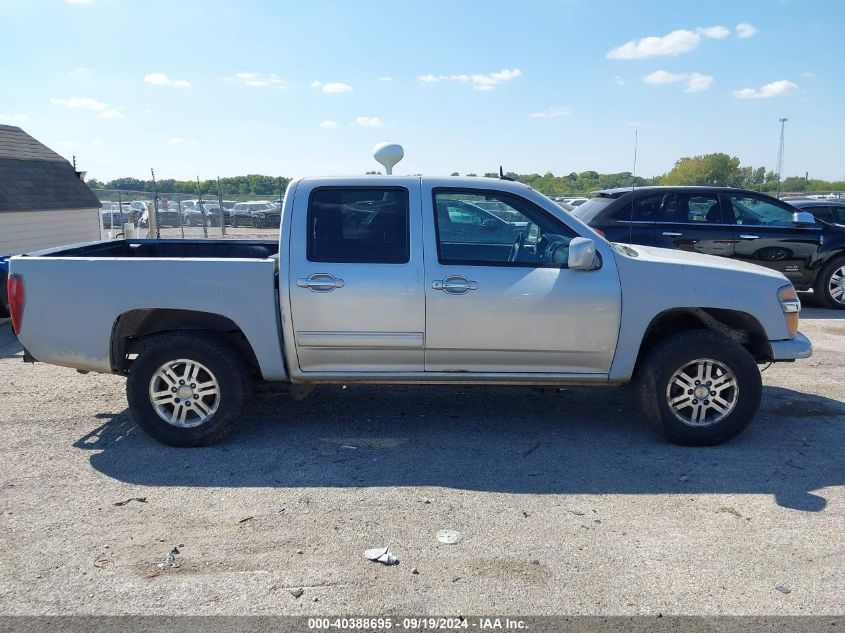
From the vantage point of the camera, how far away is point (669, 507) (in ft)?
14.1

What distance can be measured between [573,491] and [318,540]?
1565 mm

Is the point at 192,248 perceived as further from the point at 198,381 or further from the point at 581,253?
the point at 581,253

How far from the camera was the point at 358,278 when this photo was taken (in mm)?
5062

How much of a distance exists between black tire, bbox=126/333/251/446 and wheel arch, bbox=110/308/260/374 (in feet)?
0.47

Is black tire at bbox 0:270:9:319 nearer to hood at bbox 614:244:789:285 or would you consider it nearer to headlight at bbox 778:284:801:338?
hood at bbox 614:244:789:285

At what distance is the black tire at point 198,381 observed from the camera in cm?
516

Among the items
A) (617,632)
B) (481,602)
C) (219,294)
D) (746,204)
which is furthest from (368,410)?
(746,204)

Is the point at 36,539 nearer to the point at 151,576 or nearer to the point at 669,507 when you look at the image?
the point at 151,576

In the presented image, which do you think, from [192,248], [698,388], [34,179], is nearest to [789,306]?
[698,388]

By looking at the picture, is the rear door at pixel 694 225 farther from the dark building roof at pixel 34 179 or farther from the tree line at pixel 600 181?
the dark building roof at pixel 34 179

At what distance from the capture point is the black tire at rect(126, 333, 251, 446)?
516cm

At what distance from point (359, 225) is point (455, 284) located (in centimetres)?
79

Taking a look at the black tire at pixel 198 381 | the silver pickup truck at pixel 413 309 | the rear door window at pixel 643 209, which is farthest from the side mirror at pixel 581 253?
the rear door window at pixel 643 209

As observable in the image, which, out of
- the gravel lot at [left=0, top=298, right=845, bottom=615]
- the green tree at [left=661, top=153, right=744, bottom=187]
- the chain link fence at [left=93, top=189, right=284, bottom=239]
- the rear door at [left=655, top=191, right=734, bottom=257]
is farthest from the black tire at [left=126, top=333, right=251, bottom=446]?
the chain link fence at [left=93, top=189, right=284, bottom=239]
